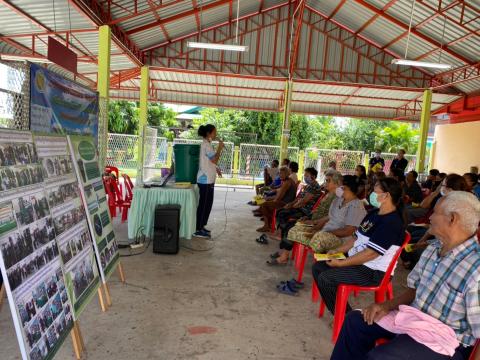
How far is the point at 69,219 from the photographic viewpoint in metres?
2.32

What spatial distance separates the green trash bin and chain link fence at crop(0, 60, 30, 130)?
2.47 meters

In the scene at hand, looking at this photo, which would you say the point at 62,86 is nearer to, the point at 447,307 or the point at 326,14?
the point at 447,307

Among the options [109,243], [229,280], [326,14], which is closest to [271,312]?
[229,280]

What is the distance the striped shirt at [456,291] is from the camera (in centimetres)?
159

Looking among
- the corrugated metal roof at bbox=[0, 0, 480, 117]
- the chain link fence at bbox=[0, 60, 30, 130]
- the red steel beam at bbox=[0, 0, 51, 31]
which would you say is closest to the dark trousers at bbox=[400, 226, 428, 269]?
the chain link fence at bbox=[0, 60, 30, 130]

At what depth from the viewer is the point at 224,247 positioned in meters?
4.89

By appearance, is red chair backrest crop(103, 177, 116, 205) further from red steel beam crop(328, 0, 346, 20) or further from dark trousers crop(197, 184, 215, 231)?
red steel beam crop(328, 0, 346, 20)

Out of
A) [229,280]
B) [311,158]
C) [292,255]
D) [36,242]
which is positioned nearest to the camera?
[36,242]

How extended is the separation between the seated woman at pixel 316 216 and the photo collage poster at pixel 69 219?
183cm

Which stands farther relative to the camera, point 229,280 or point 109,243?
point 229,280

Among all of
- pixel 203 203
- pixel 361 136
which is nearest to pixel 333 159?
pixel 361 136

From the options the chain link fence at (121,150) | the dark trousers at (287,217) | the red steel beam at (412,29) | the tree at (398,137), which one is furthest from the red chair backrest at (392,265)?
the tree at (398,137)

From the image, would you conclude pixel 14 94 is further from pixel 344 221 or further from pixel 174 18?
pixel 174 18

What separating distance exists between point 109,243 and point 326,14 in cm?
1063
